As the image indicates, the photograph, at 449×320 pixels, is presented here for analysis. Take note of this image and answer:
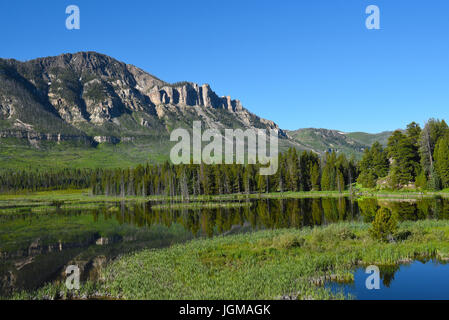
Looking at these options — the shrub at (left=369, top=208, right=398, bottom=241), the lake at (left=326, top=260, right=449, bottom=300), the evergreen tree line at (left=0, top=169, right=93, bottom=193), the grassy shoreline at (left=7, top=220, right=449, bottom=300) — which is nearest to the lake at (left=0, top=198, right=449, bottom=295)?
the grassy shoreline at (left=7, top=220, right=449, bottom=300)

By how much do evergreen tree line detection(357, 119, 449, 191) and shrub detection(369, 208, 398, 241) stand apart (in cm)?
A: 5525

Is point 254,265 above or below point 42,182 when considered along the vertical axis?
below

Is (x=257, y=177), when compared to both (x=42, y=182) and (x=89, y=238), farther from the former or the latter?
(x=42, y=182)

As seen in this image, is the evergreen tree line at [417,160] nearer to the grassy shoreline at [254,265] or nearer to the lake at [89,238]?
the lake at [89,238]

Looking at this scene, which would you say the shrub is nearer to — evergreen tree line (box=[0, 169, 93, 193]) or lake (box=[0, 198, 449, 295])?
lake (box=[0, 198, 449, 295])

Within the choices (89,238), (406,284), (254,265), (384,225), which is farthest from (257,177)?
(406,284)

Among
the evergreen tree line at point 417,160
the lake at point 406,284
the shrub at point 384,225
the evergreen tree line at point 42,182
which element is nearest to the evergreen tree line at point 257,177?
the evergreen tree line at point 417,160

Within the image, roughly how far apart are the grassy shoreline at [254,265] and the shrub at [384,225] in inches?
40.6

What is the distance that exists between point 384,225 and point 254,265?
1356 cm

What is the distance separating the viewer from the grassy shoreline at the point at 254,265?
57.6 ft

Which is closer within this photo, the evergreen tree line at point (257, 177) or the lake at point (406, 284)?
the lake at point (406, 284)

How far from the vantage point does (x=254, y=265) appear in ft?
75.8

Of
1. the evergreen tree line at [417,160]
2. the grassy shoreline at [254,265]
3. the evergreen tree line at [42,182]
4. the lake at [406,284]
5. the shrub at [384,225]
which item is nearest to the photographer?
the lake at [406,284]

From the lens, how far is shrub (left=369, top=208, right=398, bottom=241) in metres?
27.9
